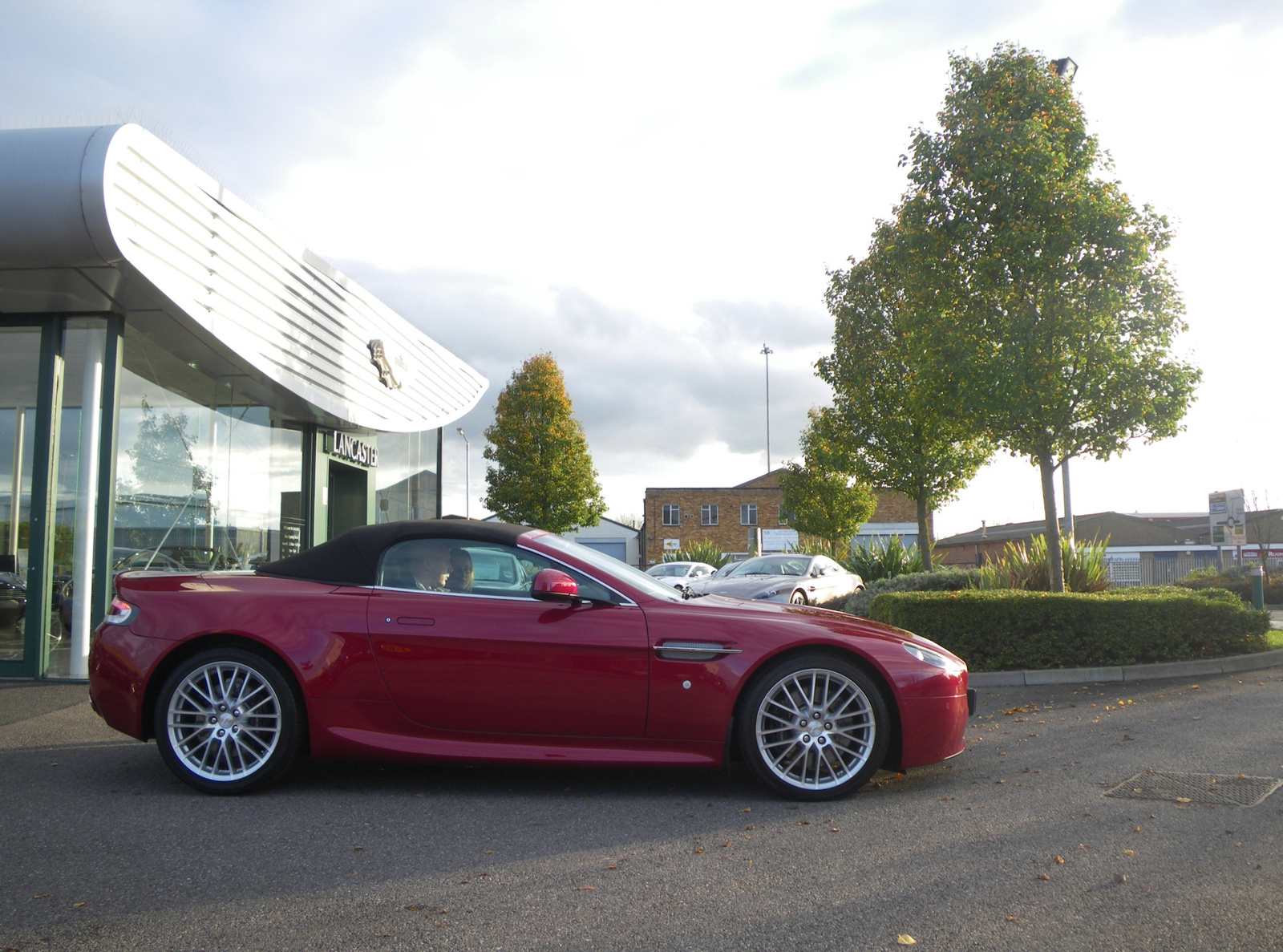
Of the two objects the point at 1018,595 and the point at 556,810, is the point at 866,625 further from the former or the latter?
the point at 1018,595

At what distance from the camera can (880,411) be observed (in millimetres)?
20688

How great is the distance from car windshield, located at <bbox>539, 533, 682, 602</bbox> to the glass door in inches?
248

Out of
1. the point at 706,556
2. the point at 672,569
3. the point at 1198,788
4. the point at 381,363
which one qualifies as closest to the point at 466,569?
the point at 1198,788

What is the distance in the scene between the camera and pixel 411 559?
4.89m

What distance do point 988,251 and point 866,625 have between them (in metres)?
8.51

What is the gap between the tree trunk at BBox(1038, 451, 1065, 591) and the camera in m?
11.7

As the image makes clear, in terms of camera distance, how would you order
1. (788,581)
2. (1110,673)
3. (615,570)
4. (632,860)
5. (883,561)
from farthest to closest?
(883,561), (788,581), (1110,673), (615,570), (632,860)

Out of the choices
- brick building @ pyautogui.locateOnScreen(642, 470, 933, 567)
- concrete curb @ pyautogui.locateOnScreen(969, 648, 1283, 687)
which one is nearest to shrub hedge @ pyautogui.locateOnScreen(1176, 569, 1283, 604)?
concrete curb @ pyautogui.locateOnScreen(969, 648, 1283, 687)

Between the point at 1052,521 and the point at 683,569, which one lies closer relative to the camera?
the point at 1052,521

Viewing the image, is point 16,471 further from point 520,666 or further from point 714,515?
point 714,515

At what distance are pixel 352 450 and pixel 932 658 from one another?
473 inches

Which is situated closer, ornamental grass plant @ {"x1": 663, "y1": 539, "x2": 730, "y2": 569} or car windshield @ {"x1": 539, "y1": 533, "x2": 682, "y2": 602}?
car windshield @ {"x1": 539, "y1": 533, "x2": 682, "y2": 602}

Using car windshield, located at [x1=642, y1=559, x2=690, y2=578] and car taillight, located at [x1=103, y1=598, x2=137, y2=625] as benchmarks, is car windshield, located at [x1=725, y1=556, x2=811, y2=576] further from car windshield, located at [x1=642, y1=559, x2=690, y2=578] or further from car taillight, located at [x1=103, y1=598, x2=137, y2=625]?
car taillight, located at [x1=103, y1=598, x2=137, y2=625]

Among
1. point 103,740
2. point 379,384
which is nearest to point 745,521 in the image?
point 379,384
